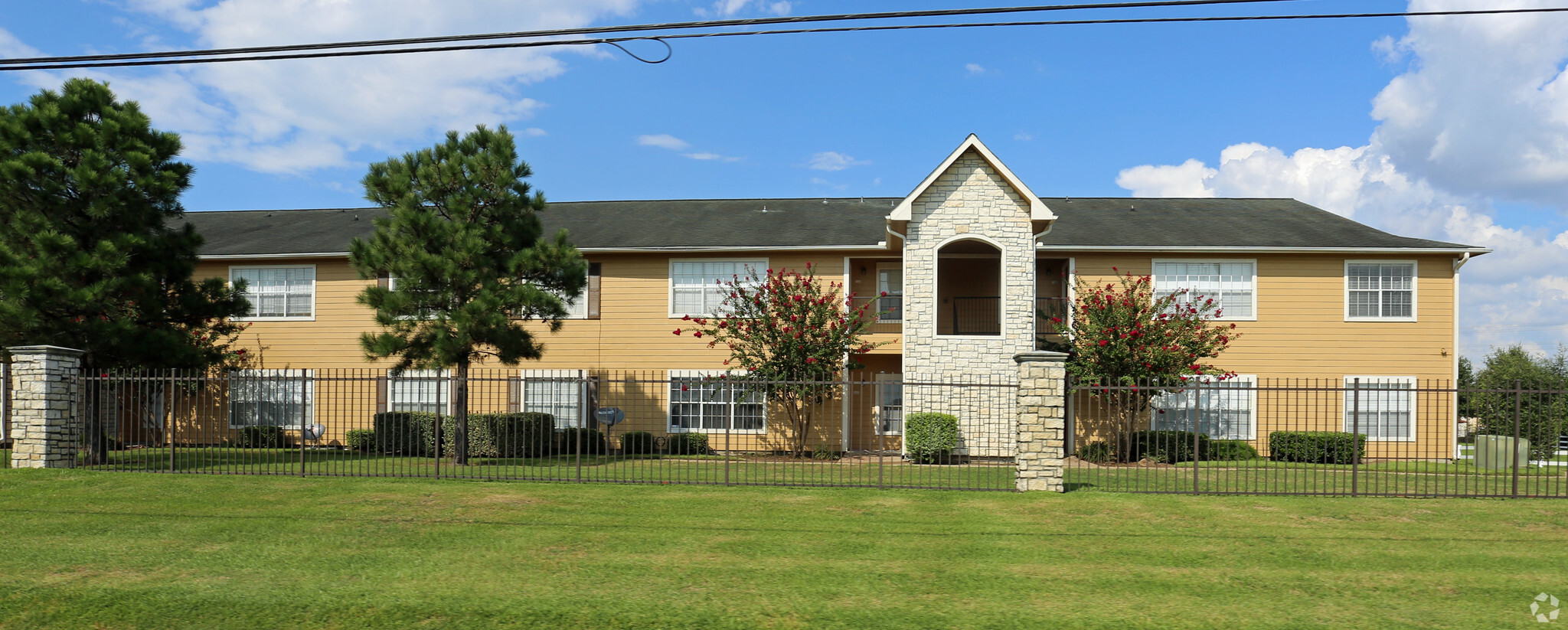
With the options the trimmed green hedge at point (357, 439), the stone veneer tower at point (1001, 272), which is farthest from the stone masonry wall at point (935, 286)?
the trimmed green hedge at point (357, 439)

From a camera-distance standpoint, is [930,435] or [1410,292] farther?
[1410,292]

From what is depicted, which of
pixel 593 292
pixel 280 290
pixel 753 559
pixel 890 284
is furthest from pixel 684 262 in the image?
pixel 753 559

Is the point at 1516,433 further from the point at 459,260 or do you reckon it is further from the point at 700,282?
the point at 459,260

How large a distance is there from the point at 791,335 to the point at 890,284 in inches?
154

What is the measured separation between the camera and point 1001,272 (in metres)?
20.3

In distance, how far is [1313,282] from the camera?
71.5 feet

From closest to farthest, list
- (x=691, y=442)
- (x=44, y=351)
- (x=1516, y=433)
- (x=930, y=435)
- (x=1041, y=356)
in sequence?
1. (x=1516, y=433)
2. (x=1041, y=356)
3. (x=44, y=351)
4. (x=930, y=435)
5. (x=691, y=442)

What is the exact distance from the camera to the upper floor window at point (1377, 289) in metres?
21.6

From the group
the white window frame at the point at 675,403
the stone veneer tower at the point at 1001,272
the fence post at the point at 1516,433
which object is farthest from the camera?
the white window frame at the point at 675,403

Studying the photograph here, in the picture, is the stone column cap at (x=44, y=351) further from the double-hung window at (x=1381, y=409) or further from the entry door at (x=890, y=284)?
the double-hung window at (x=1381, y=409)

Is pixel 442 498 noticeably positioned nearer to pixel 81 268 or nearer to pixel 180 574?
pixel 180 574

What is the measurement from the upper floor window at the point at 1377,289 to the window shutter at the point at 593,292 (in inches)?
708

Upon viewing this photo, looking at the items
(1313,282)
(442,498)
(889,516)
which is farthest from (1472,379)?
(442,498)

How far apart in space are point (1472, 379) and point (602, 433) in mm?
46768
